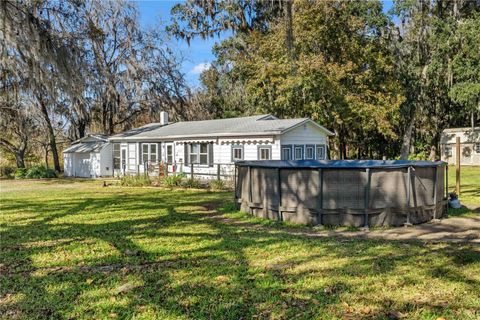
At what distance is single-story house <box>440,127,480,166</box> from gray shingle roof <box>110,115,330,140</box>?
1753 cm

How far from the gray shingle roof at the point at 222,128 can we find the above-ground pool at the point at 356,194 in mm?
9111

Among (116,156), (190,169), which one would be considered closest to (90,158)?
(116,156)

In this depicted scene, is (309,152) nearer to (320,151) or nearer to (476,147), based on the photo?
(320,151)

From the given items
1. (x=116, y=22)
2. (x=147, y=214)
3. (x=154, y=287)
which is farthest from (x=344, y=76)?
(x=154, y=287)

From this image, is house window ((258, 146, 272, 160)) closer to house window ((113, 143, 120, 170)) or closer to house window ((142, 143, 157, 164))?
house window ((142, 143, 157, 164))

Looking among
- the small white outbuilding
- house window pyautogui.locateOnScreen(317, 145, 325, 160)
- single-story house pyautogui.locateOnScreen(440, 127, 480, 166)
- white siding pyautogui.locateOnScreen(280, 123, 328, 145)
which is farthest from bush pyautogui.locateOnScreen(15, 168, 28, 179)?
single-story house pyautogui.locateOnScreen(440, 127, 480, 166)

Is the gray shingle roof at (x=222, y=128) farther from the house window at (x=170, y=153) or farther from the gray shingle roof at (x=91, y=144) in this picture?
the gray shingle roof at (x=91, y=144)

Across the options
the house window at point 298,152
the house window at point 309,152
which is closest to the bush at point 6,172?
the house window at point 298,152

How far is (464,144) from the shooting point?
30.9 metres

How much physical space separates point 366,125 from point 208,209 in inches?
656

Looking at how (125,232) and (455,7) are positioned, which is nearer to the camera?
(125,232)

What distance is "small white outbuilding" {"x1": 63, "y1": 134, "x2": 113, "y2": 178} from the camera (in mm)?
24609

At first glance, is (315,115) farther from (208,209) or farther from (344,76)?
(208,209)

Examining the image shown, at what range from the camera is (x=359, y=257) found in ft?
18.1
